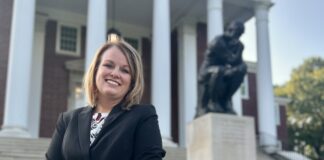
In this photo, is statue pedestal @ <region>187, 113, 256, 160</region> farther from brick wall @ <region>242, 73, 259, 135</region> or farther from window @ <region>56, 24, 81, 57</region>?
brick wall @ <region>242, 73, 259, 135</region>

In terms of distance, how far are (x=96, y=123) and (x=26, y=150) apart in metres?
15.8

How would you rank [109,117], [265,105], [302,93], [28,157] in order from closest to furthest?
[109,117] < [28,157] < [265,105] < [302,93]

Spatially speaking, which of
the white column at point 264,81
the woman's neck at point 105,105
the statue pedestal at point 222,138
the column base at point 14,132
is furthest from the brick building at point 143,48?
the woman's neck at point 105,105

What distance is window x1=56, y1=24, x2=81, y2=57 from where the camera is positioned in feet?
89.3

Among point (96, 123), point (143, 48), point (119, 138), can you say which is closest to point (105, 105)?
point (96, 123)

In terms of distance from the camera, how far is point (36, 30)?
2603 centimetres

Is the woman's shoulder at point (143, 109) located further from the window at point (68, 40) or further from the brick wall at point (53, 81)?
the window at point (68, 40)

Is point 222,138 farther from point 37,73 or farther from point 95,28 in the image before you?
point 37,73

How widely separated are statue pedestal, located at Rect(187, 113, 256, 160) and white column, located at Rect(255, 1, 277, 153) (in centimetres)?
1204

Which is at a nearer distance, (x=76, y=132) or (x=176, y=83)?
(x=76, y=132)

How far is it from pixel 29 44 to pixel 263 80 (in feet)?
39.2

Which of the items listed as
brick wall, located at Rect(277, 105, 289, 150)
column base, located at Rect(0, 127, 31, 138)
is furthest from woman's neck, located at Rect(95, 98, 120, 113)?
brick wall, located at Rect(277, 105, 289, 150)

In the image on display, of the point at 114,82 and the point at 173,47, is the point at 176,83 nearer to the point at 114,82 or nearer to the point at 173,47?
the point at 173,47

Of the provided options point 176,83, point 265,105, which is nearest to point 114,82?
point 265,105
